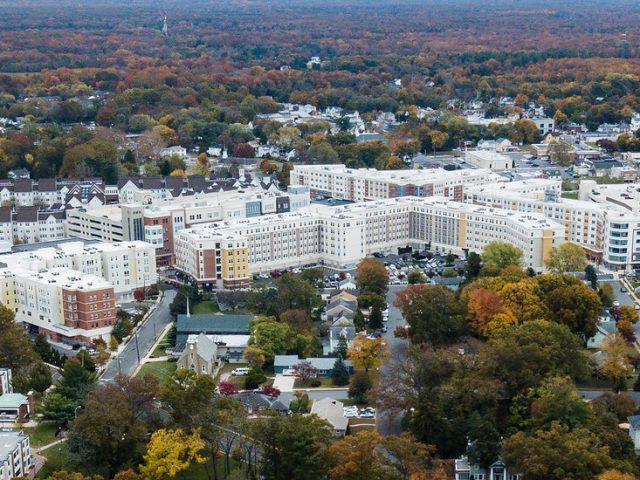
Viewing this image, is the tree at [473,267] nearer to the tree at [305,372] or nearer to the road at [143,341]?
the tree at [305,372]

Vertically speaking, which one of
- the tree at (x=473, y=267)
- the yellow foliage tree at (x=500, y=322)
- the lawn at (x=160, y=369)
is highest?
the yellow foliage tree at (x=500, y=322)

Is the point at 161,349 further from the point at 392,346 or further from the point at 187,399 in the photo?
A: the point at 187,399

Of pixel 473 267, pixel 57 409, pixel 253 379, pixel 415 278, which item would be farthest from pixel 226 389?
pixel 473 267

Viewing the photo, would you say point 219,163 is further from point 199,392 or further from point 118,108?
point 199,392

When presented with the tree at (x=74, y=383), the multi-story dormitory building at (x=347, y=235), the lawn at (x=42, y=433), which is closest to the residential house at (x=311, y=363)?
the tree at (x=74, y=383)

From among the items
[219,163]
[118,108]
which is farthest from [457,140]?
[118,108]

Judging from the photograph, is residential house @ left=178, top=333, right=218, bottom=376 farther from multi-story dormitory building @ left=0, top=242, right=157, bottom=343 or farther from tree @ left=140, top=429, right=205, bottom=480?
tree @ left=140, top=429, right=205, bottom=480
